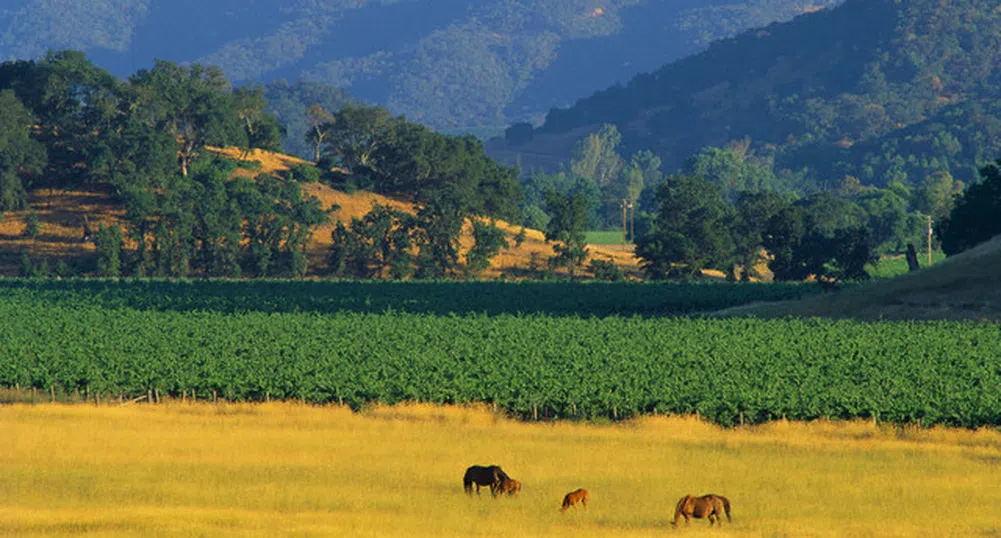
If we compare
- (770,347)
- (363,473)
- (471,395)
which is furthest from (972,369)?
(363,473)

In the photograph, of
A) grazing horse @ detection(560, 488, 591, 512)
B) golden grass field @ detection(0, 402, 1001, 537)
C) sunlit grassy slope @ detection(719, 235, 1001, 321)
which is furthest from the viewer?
sunlit grassy slope @ detection(719, 235, 1001, 321)

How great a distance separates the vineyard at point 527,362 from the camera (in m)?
50.0

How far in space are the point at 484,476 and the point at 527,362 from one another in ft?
79.8

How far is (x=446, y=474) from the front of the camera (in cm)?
3834

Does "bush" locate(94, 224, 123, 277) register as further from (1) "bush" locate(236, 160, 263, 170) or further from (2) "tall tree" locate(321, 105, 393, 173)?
(2) "tall tree" locate(321, 105, 393, 173)

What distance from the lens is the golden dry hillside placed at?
477 ft

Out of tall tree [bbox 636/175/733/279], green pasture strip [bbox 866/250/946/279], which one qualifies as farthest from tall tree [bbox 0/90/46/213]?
green pasture strip [bbox 866/250/946/279]

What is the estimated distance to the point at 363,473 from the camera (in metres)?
38.5

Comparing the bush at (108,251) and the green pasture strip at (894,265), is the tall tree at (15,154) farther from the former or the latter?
the green pasture strip at (894,265)

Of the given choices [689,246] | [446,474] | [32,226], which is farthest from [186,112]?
[446,474]

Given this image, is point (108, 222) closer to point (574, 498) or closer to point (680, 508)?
point (574, 498)

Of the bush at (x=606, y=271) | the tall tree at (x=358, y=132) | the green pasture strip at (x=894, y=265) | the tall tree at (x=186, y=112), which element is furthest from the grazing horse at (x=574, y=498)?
the tall tree at (x=358, y=132)

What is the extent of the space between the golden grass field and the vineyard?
2099mm

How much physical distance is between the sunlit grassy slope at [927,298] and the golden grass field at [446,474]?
38.3m
